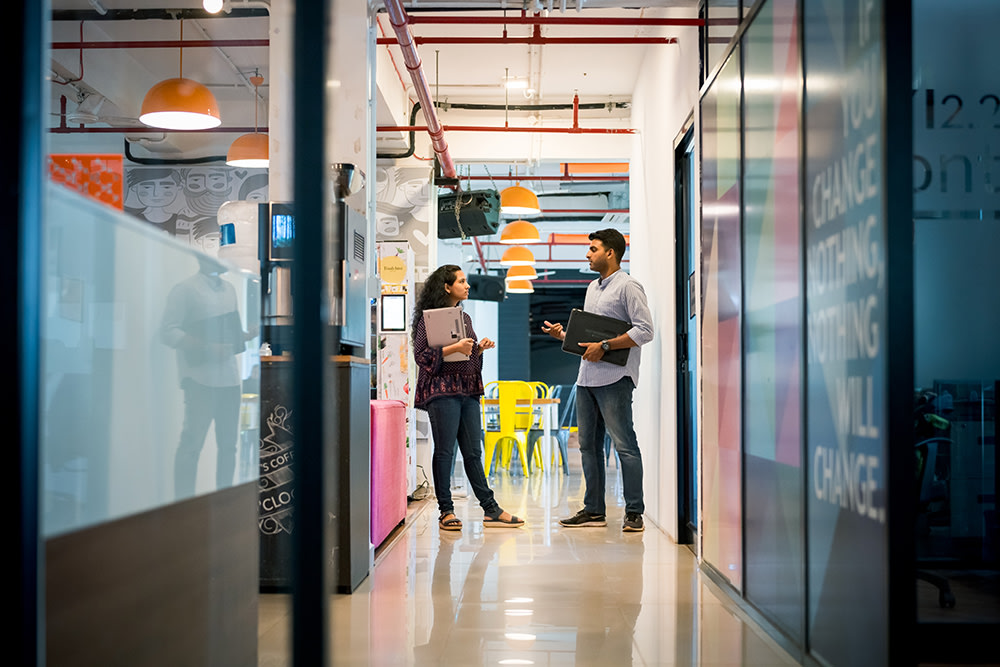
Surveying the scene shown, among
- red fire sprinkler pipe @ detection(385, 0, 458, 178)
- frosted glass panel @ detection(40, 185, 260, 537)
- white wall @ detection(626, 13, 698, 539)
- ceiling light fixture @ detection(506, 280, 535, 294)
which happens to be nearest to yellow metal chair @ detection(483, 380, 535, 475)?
white wall @ detection(626, 13, 698, 539)

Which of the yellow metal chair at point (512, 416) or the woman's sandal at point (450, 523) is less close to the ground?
the yellow metal chair at point (512, 416)

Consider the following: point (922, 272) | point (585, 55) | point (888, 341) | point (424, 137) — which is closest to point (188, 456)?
point (888, 341)

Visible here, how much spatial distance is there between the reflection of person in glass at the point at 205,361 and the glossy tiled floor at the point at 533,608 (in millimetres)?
893

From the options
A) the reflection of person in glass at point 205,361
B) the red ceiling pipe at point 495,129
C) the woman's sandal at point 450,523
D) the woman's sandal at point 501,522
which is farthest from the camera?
the red ceiling pipe at point 495,129

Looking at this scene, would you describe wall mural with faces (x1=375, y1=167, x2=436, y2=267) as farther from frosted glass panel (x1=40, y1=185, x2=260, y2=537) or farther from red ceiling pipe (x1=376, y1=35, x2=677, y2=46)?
frosted glass panel (x1=40, y1=185, x2=260, y2=537)

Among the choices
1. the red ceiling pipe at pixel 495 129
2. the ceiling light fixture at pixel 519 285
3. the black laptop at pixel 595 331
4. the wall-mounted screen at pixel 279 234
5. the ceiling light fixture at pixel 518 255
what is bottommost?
the black laptop at pixel 595 331

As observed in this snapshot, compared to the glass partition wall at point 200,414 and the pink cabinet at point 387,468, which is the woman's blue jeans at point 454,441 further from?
the glass partition wall at point 200,414

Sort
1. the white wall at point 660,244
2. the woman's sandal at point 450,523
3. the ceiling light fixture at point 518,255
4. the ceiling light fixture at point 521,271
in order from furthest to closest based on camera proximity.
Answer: the ceiling light fixture at point 521,271, the ceiling light fixture at point 518,255, the woman's sandal at point 450,523, the white wall at point 660,244

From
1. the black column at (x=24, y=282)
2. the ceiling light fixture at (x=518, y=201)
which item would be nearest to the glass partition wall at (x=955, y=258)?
the black column at (x=24, y=282)

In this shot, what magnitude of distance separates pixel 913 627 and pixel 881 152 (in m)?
1.08

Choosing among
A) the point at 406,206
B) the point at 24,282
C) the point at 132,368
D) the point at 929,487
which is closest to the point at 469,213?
the point at 406,206

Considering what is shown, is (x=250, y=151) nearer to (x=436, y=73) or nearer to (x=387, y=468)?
(x=436, y=73)

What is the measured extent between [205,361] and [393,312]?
5.99 m

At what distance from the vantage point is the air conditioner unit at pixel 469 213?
8758mm
